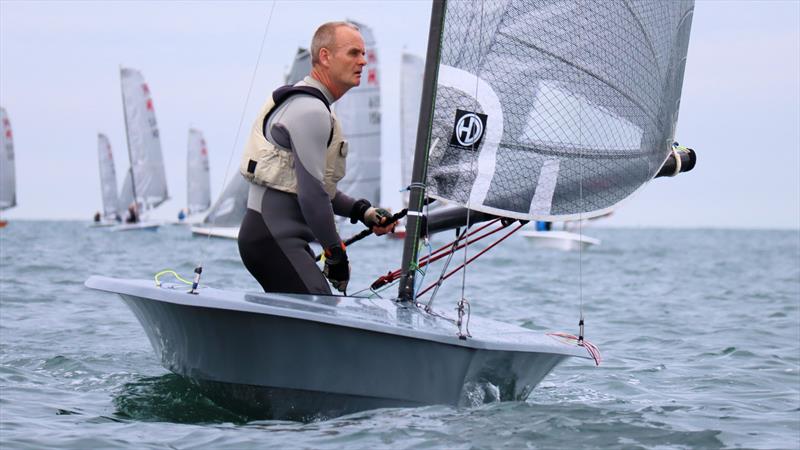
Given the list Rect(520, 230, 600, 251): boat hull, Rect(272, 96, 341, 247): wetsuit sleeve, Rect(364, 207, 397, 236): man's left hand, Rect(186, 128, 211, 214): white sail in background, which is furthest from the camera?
Rect(186, 128, 211, 214): white sail in background

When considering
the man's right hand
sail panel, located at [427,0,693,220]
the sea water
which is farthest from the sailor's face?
the sea water

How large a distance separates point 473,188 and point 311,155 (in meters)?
1.02

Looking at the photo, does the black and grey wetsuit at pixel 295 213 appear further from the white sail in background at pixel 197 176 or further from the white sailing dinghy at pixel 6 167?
the white sail in background at pixel 197 176

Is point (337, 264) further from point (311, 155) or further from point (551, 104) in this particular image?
point (551, 104)

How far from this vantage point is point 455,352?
4801 millimetres

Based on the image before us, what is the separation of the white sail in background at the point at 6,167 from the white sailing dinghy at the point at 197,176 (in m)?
9.82

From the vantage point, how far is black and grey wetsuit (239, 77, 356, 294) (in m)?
4.82

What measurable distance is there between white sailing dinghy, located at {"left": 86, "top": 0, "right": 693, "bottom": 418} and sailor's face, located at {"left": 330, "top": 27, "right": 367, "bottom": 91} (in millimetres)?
462

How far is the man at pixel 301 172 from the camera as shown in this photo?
15.9ft

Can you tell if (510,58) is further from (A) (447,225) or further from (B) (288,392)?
(B) (288,392)

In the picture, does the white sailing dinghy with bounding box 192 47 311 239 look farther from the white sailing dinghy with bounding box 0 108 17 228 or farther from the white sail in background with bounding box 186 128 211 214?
the white sail in background with bounding box 186 128 211 214

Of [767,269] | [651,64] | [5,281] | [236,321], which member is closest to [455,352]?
[236,321]

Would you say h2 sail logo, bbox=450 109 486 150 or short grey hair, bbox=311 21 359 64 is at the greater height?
short grey hair, bbox=311 21 359 64

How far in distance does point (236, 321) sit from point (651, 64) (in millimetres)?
2764
